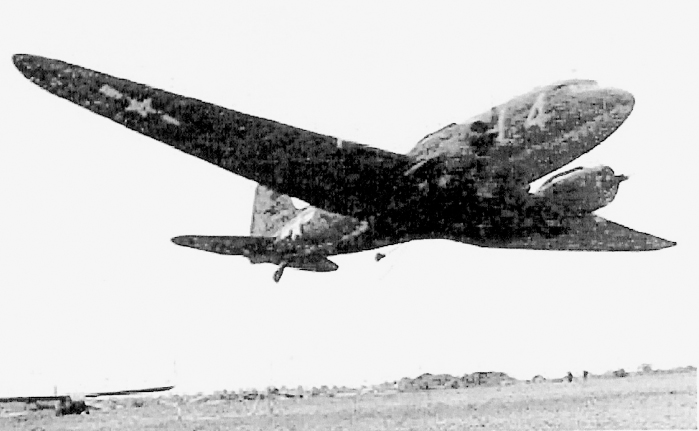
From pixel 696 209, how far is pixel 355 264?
1.41m

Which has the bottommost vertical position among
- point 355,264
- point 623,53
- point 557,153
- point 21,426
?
point 21,426

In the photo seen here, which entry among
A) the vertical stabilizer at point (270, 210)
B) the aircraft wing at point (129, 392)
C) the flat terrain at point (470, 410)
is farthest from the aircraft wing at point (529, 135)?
the aircraft wing at point (129, 392)

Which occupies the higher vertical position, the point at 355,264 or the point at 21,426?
the point at 355,264

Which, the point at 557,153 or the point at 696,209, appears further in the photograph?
the point at 696,209

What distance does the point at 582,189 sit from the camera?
439 cm

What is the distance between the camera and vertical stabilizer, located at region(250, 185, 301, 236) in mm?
4344

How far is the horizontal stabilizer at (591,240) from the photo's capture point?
14.9 feet

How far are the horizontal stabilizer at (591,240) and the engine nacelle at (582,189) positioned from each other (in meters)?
0.08

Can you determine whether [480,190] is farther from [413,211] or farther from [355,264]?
[355,264]

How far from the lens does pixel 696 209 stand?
183 inches

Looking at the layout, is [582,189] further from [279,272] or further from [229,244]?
[229,244]

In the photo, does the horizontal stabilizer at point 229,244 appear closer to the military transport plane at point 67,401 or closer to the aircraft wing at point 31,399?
the military transport plane at point 67,401

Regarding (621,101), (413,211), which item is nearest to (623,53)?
(621,101)

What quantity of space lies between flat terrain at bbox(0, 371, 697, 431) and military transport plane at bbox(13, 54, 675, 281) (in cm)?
59
